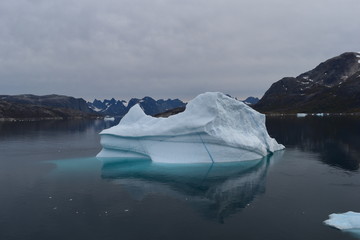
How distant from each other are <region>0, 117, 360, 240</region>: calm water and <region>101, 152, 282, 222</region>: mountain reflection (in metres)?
0.08

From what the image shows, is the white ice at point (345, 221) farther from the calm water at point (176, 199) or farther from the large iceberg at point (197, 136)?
the large iceberg at point (197, 136)

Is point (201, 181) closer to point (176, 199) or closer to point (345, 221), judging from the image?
point (176, 199)

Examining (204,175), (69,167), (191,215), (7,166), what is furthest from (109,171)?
(191,215)

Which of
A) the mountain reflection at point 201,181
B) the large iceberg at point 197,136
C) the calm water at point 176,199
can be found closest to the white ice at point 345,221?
the calm water at point 176,199

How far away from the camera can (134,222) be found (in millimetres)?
18438

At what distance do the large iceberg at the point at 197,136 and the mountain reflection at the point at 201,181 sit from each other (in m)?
1.39

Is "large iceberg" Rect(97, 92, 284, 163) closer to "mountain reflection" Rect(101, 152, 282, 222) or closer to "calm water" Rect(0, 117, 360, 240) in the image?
"mountain reflection" Rect(101, 152, 282, 222)

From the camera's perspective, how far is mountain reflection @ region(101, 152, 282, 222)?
22469 mm

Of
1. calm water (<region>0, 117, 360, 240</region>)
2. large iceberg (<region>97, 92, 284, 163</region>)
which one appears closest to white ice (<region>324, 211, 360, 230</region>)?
calm water (<region>0, 117, 360, 240</region>)

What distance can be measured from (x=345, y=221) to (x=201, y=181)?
12.7m

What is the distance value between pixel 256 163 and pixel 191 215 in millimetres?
18440

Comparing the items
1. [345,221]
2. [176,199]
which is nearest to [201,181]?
[176,199]

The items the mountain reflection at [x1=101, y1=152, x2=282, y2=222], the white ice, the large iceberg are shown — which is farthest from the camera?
the large iceberg

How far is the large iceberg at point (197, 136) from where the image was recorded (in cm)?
3516
